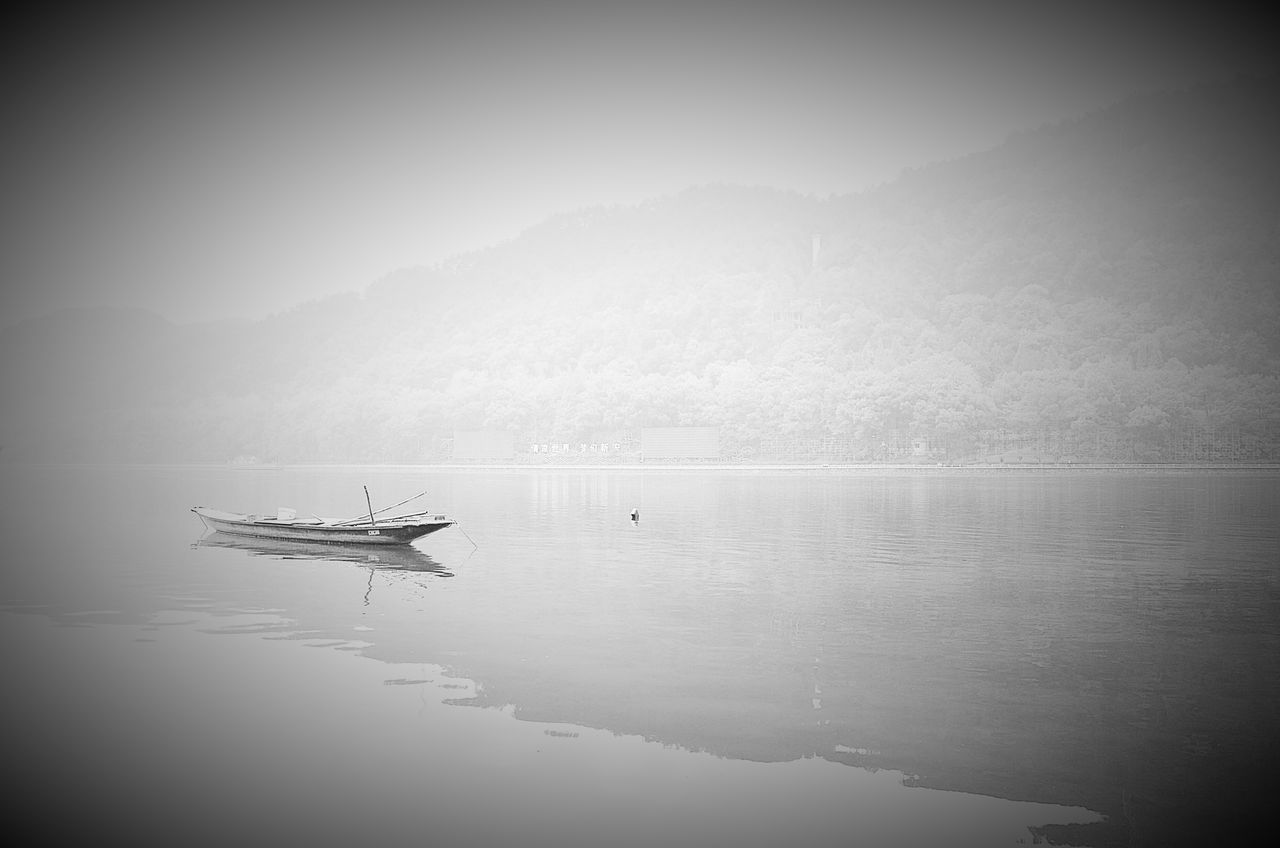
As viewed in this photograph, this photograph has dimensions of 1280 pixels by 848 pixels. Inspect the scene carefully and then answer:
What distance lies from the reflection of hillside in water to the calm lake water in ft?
1.88

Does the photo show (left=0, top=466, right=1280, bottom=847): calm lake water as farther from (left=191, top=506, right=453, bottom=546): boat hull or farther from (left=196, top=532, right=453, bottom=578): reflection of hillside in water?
(left=191, top=506, right=453, bottom=546): boat hull

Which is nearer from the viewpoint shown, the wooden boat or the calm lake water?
the calm lake water

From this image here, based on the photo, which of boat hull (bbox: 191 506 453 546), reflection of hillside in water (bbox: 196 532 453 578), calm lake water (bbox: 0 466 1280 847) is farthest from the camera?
boat hull (bbox: 191 506 453 546)

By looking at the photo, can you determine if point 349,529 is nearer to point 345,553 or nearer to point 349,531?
point 349,531

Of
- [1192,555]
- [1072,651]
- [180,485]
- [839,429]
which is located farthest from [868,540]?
[839,429]

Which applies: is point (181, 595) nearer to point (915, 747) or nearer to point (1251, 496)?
point (915, 747)

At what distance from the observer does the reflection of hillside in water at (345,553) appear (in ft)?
119

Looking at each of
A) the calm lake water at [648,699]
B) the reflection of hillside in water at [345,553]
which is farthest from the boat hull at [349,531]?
the calm lake water at [648,699]

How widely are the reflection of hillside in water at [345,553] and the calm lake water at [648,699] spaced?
0.57 m

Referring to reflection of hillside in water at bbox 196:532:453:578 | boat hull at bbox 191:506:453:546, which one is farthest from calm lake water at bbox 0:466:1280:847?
boat hull at bbox 191:506:453:546

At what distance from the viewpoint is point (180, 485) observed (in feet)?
371

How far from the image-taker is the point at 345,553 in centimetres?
3969

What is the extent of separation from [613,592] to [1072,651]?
Answer: 1355 centimetres

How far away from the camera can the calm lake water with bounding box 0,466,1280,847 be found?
484 inches
